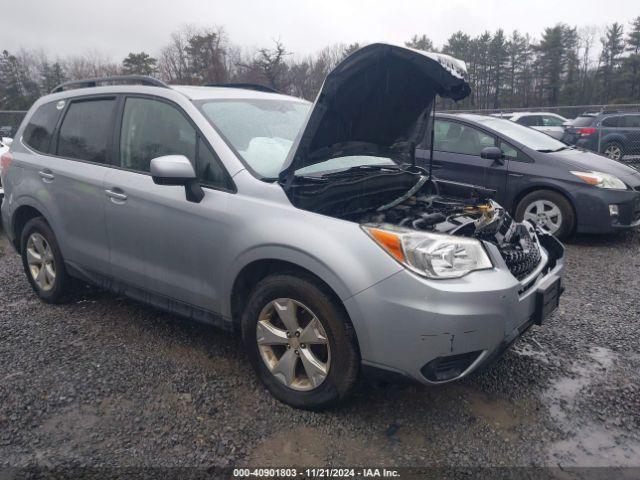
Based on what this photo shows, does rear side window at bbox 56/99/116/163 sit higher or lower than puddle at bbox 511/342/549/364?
higher

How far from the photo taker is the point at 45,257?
4352mm

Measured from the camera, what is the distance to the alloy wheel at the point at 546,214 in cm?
616

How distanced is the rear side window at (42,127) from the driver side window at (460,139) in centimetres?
451

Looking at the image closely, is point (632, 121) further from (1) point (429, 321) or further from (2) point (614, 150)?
(1) point (429, 321)

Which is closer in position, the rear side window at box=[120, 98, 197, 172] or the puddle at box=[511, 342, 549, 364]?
the rear side window at box=[120, 98, 197, 172]

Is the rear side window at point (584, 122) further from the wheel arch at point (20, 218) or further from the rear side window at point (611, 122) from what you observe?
the wheel arch at point (20, 218)

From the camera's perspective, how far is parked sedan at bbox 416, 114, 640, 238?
19.4 feet

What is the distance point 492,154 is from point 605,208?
1.43m

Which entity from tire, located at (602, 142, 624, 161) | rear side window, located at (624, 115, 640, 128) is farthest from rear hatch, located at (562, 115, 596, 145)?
rear side window, located at (624, 115, 640, 128)

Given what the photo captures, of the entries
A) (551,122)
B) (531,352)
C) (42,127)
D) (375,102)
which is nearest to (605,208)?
(531,352)

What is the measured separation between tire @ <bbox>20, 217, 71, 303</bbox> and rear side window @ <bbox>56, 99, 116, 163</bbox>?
69 centimetres

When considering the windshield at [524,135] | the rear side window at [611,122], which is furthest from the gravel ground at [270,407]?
the rear side window at [611,122]

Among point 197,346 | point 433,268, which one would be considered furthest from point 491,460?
point 197,346

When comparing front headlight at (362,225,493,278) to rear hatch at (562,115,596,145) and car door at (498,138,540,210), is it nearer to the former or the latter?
car door at (498,138,540,210)
